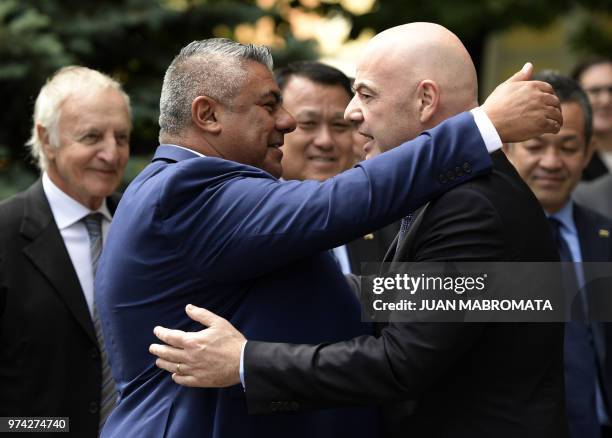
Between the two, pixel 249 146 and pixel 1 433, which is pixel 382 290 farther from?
pixel 1 433

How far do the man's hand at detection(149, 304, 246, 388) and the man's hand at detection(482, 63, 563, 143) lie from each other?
40.0 inches

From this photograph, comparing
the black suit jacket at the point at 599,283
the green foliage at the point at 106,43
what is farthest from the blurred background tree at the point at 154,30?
the black suit jacket at the point at 599,283

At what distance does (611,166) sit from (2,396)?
5.11 meters

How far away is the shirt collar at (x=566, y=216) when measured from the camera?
5.16 metres

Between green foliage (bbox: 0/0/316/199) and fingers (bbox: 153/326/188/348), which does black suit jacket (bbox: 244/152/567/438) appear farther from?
→ green foliage (bbox: 0/0/316/199)

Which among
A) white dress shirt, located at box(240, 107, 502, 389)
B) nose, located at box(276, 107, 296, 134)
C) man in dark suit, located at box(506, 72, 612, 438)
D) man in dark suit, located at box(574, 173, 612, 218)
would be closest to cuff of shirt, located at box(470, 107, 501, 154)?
white dress shirt, located at box(240, 107, 502, 389)

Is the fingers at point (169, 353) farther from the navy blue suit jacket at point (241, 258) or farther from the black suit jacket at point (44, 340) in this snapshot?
the black suit jacket at point (44, 340)

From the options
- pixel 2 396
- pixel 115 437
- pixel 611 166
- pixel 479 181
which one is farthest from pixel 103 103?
pixel 611 166

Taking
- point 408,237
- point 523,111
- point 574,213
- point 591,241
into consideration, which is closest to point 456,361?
point 408,237

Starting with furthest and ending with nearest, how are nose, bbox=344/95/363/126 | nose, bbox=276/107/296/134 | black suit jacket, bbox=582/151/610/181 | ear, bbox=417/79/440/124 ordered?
black suit jacket, bbox=582/151/610/181
nose, bbox=276/107/296/134
nose, bbox=344/95/363/126
ear, bbox=417/79/440/124

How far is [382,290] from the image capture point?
10.2 feet

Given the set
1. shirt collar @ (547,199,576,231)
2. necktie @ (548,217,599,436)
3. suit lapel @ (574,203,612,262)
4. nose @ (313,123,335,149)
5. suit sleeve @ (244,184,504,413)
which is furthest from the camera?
nose @ (313,123,335,149)

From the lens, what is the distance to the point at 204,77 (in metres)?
3.40

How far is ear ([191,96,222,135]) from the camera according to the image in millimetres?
3369
